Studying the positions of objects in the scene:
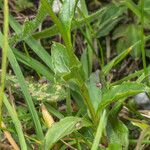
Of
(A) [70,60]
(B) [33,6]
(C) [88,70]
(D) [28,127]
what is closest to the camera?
(A) [70,60]

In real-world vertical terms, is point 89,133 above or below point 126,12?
below

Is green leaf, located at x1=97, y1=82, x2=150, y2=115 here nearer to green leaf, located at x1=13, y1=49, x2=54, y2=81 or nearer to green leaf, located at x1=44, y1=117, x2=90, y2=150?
green leaf, located at x1=44, y1=117, x2=90, y2=150

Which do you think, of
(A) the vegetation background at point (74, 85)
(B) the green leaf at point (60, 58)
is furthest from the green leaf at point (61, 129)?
(B) the green leaf at point (60, 58)

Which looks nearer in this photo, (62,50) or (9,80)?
(62,50)

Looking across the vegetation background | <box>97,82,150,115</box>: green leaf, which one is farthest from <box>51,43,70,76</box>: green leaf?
<box>97,82,150,115</box>: green leaf

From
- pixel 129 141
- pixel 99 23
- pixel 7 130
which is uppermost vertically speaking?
pixel 99 23

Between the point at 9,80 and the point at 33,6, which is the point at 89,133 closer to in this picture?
the point at 9,80

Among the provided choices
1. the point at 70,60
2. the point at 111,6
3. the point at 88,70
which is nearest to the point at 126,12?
the point at 111,6

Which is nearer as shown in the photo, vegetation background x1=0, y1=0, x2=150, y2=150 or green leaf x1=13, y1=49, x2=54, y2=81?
vegetation background x1=0, y1=0, x2=150, y2=150
